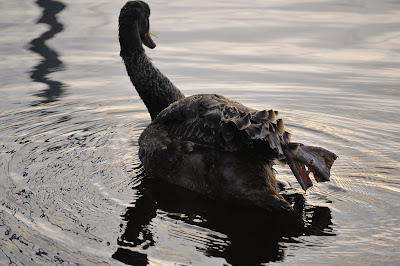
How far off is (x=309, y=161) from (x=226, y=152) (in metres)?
0.62

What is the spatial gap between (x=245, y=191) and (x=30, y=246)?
1.56m

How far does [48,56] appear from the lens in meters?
10.1

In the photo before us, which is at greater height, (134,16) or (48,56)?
(134,16)

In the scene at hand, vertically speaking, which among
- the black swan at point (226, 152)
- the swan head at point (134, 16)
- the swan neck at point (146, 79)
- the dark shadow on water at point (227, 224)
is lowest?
the dark shadow on water at point (227, 224)

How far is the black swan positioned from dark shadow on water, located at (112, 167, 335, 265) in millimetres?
103

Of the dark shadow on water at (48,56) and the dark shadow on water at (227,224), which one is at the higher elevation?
the dark shadow on water at (48,56)

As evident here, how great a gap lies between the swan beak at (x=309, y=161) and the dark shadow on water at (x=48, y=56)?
12.8 feet

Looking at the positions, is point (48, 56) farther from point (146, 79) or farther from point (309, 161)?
point (309, 161)

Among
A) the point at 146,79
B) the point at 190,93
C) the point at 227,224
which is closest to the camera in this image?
the point at 227,224

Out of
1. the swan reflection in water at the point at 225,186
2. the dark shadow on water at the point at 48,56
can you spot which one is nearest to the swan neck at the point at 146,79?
the swan reflection in water at the point at 225,186

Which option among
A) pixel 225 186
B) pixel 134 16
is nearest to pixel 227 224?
pixel 225 186

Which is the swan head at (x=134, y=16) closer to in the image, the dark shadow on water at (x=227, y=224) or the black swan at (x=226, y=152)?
the black swan at (x=226, y=152)

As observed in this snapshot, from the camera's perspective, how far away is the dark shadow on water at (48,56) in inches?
325

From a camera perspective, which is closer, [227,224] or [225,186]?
[227,224]
